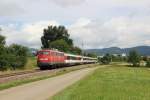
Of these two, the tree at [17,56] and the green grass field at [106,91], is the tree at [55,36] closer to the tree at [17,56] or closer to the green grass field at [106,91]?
the tree at [17,56]

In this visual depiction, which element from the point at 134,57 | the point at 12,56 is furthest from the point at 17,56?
the point at 134,57

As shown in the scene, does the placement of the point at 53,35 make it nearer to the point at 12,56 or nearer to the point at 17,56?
the point at 17,56

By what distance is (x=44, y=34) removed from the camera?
162375mm

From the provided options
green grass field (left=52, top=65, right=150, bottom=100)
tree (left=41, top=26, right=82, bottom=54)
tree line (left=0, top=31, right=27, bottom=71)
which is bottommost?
green grass field (left=52, top=65, right=150, bottom=100)

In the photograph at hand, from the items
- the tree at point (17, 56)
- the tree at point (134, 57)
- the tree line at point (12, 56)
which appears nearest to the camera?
the tree line at point (12, 56)

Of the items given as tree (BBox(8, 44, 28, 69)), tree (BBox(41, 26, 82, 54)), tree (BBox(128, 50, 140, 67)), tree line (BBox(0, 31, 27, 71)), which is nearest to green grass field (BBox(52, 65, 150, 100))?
tree line (BBox(0, 31, 27, 71))

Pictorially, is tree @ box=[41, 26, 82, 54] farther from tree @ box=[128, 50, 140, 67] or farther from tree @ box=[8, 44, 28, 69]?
tree @ box=[8, 44, 28, 69]

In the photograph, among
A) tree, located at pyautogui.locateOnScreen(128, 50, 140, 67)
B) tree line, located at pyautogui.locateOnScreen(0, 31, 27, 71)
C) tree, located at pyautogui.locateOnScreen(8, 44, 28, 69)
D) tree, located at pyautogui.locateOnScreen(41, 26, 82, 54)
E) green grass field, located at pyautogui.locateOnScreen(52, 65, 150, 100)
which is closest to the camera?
green grass field, located at pyautogui.locateOnScreen(52, 65, 150, 100)

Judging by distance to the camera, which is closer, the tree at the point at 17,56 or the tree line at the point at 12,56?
the tree line at the point at 12,56

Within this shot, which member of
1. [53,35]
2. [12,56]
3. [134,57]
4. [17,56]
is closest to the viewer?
[12,56]

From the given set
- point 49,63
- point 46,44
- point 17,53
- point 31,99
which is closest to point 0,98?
point 31,99

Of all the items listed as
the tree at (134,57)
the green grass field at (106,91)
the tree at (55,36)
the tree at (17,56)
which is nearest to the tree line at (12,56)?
the tree at (17,56)

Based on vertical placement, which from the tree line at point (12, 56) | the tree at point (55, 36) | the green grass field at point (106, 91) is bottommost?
the green grass field at point (106, 91)

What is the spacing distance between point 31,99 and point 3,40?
162 ft
